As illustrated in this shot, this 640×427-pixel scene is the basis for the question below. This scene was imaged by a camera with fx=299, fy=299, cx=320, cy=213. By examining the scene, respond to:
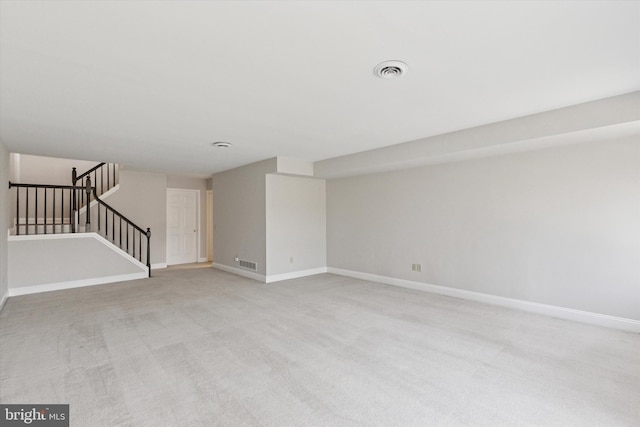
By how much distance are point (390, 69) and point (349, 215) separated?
441 cm

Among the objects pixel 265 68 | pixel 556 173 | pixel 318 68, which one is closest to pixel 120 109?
pixel 265 68

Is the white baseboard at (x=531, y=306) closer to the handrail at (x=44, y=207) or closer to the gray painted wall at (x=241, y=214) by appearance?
the gray painted wall at (x=241, y=214)

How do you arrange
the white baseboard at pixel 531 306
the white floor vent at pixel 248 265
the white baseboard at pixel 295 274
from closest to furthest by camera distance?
the white baseboard at pixel 531 306
the white baseboard at pixel 295 274
the white floor vent at pixel 248 265

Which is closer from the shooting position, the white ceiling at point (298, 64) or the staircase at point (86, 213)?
the white ceiling at point (298, 64)

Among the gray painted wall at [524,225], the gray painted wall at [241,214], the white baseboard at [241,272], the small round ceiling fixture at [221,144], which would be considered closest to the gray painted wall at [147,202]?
the gray painted wall at [241,214]

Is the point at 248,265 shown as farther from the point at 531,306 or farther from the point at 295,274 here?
the point at 531,306

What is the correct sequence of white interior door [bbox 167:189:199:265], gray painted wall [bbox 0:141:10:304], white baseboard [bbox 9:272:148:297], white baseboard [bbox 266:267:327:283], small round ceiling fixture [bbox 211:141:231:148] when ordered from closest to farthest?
gray painted wall [bbox 0:141:10:304] → small round ceiling fixture [bbox 211:141:231:148] → white baseboard [bbox 9:272:148:297] → white baseboard [bbox 266:267:327:283] → white interior door [bbox 167:189:199:265]

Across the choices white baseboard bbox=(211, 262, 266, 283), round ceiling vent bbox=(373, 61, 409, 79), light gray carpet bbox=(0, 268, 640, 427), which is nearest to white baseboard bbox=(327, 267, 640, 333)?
light gray carpet bbox=(0, 268, 640, 427)

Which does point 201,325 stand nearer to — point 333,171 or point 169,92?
point 169,92

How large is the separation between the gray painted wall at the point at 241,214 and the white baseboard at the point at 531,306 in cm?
260

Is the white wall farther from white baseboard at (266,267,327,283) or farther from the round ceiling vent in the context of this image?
the round ceiling vent

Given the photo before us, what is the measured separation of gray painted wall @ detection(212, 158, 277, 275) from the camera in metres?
6.10

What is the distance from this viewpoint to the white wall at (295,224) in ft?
19.9

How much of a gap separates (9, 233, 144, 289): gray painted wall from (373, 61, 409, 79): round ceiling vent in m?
6.32
